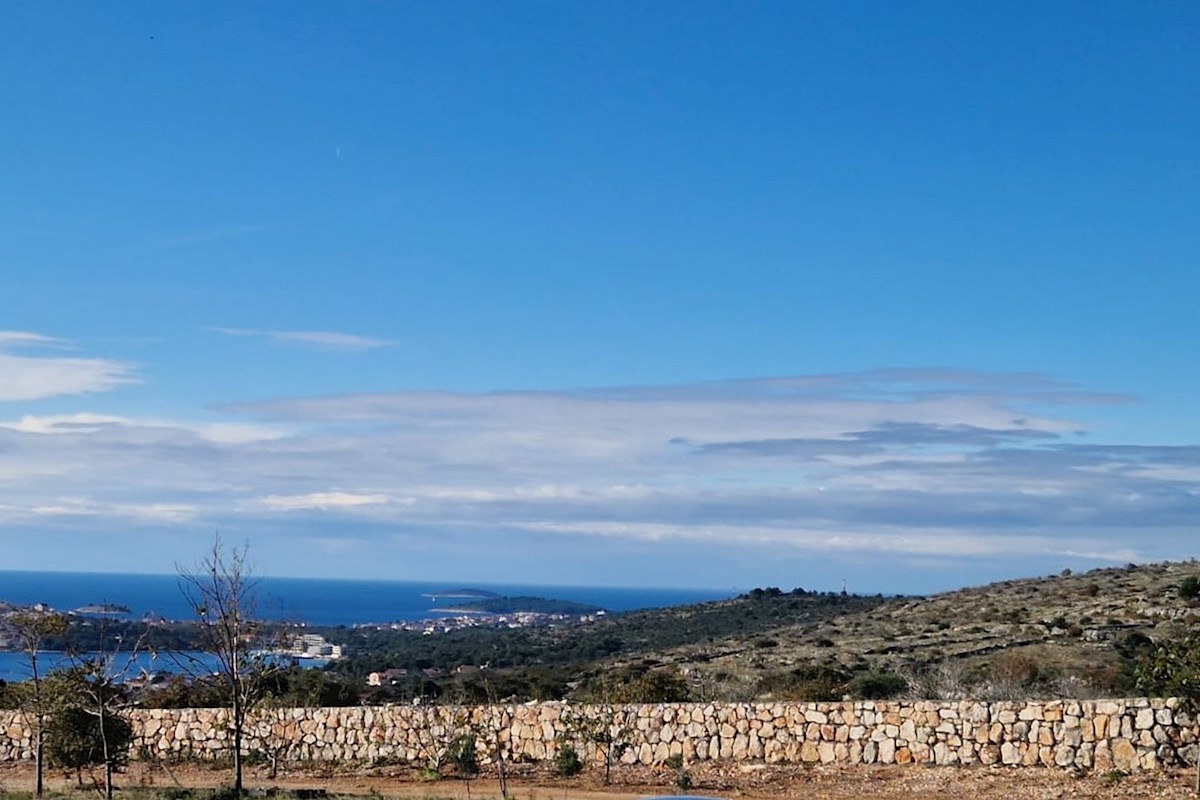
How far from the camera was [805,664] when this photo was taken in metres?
35.5

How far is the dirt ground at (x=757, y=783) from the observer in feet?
58.2

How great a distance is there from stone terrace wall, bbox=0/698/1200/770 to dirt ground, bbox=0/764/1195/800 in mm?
459

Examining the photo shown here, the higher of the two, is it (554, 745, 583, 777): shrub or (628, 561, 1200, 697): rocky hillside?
(628, 561, 1200, 697): rocky hillside

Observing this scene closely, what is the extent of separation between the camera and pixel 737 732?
70.7ft

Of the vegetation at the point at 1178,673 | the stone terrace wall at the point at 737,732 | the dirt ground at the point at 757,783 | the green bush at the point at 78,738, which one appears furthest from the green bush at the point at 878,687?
the green bush at the point at 78,738

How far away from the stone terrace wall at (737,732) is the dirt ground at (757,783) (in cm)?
46

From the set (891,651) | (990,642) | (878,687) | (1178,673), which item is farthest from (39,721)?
(990,642)

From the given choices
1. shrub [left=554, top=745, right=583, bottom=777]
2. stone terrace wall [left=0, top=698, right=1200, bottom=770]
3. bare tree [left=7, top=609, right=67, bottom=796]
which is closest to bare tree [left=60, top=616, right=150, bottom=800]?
bare tree [left=7, top=609, right=67, bottom=796]

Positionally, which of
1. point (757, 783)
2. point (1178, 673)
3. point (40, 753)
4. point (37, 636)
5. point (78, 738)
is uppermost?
point (37, 636)

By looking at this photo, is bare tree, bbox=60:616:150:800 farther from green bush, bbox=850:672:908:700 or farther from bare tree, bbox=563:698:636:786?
green bush, bbox=850:672:908:700

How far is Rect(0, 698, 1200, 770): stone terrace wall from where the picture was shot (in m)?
19.0

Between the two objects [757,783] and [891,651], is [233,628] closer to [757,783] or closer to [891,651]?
[757,783]

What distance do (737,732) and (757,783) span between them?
203 centimetres

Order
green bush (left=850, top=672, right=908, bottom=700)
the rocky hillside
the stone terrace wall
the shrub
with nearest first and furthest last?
the stone terrace wall → the shrub → green bush (left=850, top=672, right=908, bottom=700) → the rocky hillside
